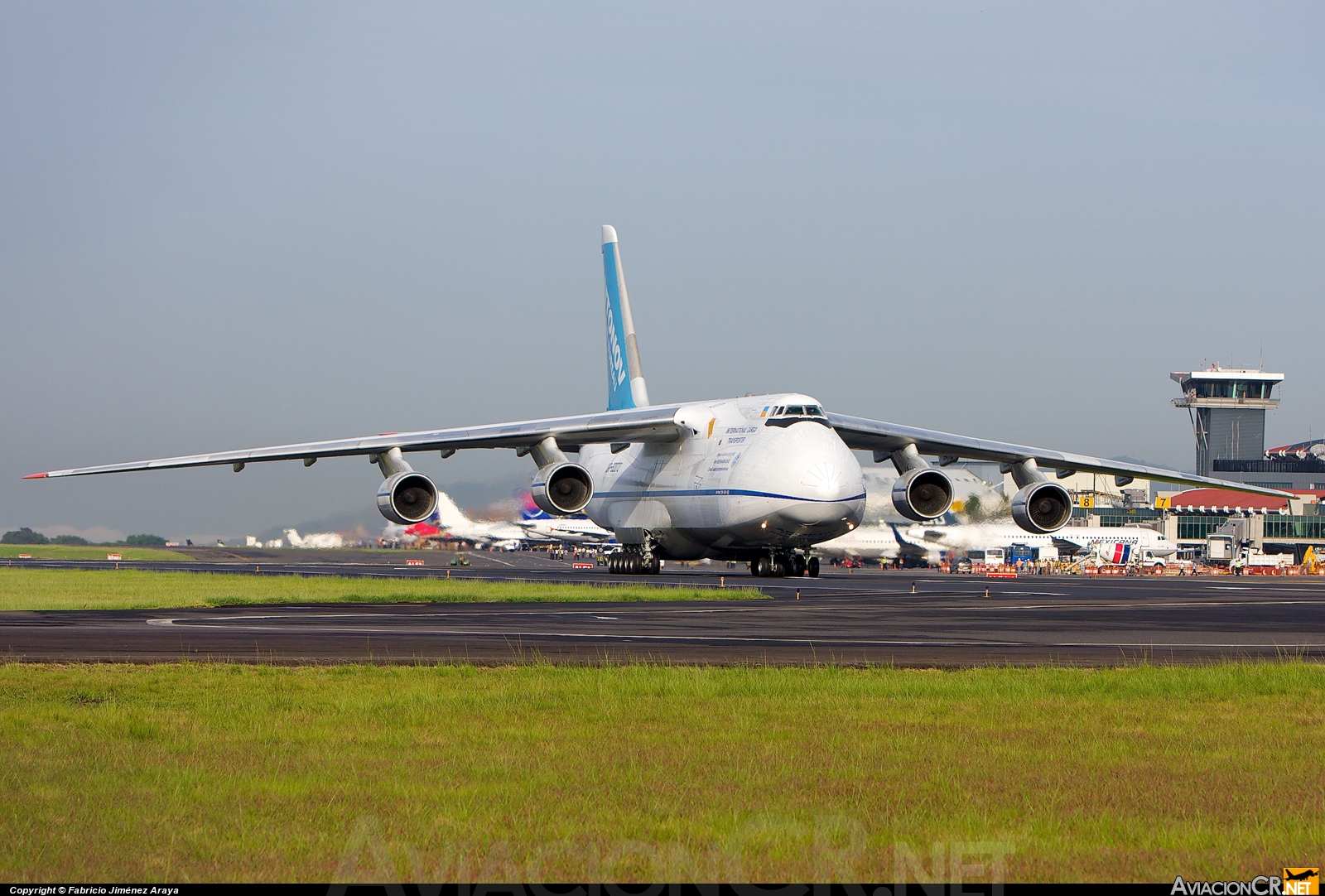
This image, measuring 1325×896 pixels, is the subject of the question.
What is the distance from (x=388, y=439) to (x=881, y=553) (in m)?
40.0

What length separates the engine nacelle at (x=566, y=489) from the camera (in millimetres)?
36625

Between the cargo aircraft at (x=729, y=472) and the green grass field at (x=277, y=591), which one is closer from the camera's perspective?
the green grass field at (x=277, y=591)

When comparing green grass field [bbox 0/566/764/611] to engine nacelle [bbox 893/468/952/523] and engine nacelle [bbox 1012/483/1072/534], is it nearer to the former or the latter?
engine nacelle [bbox 893/468/952/523]

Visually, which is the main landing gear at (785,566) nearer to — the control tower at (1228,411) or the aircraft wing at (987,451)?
the aircraft wing at (987,451)

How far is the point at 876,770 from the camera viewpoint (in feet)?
25.7

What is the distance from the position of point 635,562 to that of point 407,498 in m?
10.0

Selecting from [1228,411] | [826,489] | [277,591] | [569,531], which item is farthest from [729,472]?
[1228,411]

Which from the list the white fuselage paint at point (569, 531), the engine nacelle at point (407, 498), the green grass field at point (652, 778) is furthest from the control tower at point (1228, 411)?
the green grass field at point (652, 778)

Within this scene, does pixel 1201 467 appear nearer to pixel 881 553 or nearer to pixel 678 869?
pixel 881 553

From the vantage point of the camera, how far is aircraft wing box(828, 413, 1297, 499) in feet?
126

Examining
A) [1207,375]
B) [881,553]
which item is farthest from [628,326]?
[1207,375]

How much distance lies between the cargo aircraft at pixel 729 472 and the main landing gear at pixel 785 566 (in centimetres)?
4

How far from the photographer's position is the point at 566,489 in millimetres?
37219

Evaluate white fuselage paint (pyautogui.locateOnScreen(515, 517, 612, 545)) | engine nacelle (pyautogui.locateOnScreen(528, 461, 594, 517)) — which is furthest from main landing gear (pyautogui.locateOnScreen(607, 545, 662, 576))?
white fuselage paint (pyautogui.locateOnScreen(515, 517, 612, 545))
